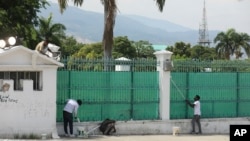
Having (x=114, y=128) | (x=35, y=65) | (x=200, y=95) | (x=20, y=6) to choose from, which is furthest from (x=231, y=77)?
(x=20, y=6)

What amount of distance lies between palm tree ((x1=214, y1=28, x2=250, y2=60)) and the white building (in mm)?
57149

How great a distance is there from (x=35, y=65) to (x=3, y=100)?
56.1 inches

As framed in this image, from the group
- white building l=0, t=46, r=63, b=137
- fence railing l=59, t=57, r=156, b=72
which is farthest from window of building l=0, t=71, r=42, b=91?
fence railing l=59, t=57, r=156, b=72

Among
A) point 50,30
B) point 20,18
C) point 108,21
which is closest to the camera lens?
point 108,21

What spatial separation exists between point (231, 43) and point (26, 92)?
59.8 metres

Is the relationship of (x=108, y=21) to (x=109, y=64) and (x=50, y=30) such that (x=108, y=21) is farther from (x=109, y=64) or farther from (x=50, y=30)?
(x=50, y=30)

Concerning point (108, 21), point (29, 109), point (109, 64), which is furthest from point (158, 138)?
point (108, 21)

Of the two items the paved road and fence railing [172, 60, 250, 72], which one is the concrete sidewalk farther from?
fence railing [172, 60, 250, 72]

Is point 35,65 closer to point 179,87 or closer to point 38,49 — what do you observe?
point 38,49

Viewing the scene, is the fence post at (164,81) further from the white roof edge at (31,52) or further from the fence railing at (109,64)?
the white roof edge at (31,52)

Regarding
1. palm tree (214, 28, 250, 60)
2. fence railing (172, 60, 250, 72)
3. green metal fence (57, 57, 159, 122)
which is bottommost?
green metal fence (57, 57, 159, 122)

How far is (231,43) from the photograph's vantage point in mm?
72500

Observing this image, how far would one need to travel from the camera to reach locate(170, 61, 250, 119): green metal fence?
18.2 m

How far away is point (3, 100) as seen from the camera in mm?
15516
